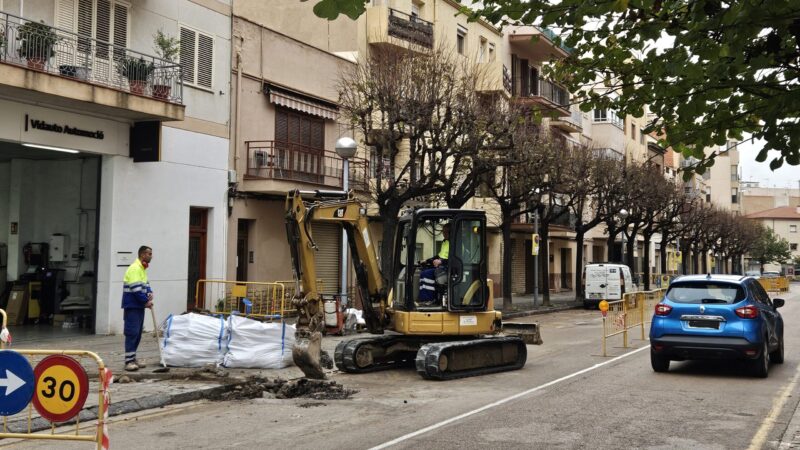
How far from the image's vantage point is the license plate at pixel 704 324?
12.3 meters

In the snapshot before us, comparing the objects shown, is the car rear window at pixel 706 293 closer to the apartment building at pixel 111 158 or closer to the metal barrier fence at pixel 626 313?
the metal barrier fence at pixel 626 313

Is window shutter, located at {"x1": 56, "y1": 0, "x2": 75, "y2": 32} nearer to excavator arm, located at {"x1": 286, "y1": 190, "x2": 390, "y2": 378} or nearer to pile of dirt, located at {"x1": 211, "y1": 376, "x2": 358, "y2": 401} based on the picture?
excavator arm, located at {"x1": 286, "y1": 190, "x2": 390, "y2": 378}

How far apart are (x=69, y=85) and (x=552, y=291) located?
3660 cm

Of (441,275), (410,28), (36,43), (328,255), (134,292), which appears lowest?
(134,292)

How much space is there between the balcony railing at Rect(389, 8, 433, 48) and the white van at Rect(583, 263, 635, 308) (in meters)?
13.3

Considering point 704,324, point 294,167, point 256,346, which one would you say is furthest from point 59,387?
point 294,167

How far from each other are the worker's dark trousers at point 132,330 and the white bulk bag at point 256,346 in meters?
1.49

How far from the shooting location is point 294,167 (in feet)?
74.7

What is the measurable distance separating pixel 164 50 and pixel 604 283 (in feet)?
76.5

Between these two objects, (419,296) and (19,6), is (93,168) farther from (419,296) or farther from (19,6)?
(419,296)

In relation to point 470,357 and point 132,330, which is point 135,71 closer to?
point 132,330

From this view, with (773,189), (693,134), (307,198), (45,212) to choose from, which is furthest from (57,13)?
(773,189)

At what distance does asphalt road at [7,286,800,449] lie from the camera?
8.00m

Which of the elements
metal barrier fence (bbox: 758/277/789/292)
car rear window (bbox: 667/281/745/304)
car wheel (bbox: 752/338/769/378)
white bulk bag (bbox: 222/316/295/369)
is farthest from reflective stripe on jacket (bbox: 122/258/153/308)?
metal barrier fence (bbox: 758/277/789/292)
